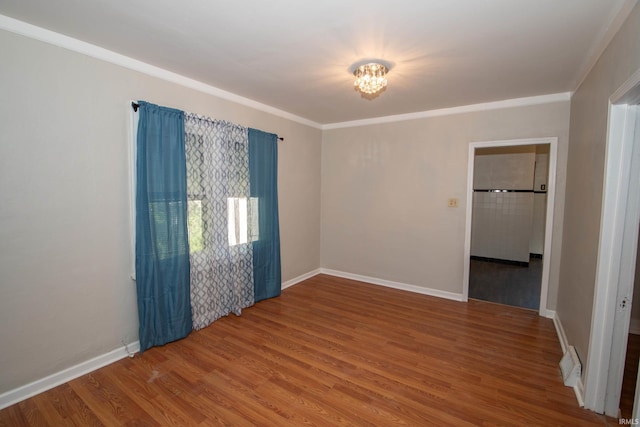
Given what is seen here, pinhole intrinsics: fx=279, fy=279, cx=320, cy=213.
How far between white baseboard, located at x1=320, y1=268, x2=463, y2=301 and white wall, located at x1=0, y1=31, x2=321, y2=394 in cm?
302

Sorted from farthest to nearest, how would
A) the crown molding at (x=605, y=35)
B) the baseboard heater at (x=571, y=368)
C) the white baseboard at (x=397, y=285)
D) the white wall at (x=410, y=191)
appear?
the white baseboard at (x=397, y=285)
the white wall at (x=410, y=191)
the baseboard heater at (x=571, y=368)
the crown molding at (x=605, y=35)

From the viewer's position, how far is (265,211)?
366cm

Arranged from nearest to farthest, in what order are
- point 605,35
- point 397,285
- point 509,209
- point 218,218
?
point 605,35 → point 218,218 → point 397,285 → point 509,209

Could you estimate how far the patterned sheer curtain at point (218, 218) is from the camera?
285cm

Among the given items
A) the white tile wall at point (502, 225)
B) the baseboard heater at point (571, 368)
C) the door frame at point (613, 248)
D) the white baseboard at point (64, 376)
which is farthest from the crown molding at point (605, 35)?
the white baseboard at point (64, 376)

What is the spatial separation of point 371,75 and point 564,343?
304cm

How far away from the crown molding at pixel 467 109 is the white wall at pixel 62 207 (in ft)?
8.89

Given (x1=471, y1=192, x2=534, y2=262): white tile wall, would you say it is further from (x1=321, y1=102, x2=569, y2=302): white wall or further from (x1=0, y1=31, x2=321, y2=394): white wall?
(x1=0, y1=31, x2=321, y2=394): white wall

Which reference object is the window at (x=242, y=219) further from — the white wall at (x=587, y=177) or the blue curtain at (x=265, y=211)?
the white wall at (x=587, y=177)

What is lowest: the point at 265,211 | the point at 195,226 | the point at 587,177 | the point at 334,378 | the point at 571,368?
the point at 334,378

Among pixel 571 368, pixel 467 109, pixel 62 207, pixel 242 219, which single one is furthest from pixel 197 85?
pixel 571 368

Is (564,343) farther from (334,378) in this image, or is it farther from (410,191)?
(410,191)

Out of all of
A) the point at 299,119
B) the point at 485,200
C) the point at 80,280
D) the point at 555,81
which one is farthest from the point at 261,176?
the point at 485,200

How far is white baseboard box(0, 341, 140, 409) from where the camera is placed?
6.22ft
